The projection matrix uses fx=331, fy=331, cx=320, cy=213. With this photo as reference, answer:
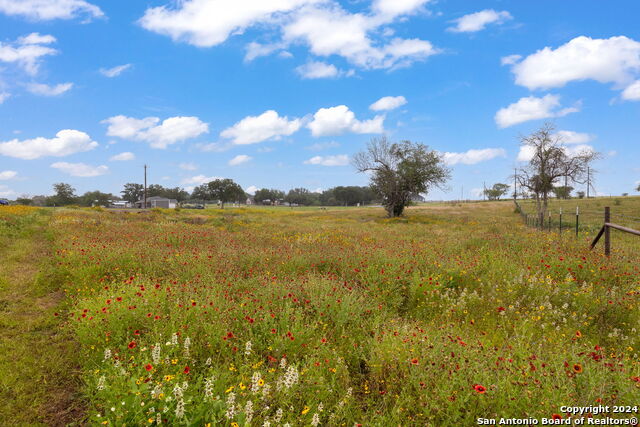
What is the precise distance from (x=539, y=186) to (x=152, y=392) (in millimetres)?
35820

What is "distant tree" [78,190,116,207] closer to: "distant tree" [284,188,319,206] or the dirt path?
"distant tree" [284,188,319,206]

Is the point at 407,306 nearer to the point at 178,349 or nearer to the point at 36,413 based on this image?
the point at 178,349

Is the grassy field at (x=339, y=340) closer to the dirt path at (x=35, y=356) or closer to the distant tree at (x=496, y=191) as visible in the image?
the dirt path at (x=35, y=356)

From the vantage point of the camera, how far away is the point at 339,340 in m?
4.72

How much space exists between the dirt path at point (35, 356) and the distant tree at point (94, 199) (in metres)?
122

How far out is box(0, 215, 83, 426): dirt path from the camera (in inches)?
147

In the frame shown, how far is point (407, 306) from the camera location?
6484 mm

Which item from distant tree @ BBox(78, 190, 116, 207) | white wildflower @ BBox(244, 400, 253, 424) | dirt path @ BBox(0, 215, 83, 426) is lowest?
dirt path @ BBox(0, 215, 83, 426)

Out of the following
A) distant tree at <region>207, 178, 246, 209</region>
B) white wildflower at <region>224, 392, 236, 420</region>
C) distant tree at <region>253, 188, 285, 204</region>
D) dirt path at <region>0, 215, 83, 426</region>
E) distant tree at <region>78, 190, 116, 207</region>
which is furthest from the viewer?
distant tree at <region>253, 188, 285, 204</region>

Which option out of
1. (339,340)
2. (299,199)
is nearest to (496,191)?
(299,199)

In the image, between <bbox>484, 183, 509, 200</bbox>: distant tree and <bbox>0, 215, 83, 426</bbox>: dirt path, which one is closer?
<bbox>0, 215, 83, 426</bbox>: dirt path

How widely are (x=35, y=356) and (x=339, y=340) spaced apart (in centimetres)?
440

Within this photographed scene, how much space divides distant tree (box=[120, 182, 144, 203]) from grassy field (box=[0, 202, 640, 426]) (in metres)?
132

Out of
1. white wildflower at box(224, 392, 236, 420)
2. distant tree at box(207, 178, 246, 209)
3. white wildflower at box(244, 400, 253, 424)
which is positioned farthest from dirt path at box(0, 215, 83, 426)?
distant tree at box(207, 178, 246, 209)
